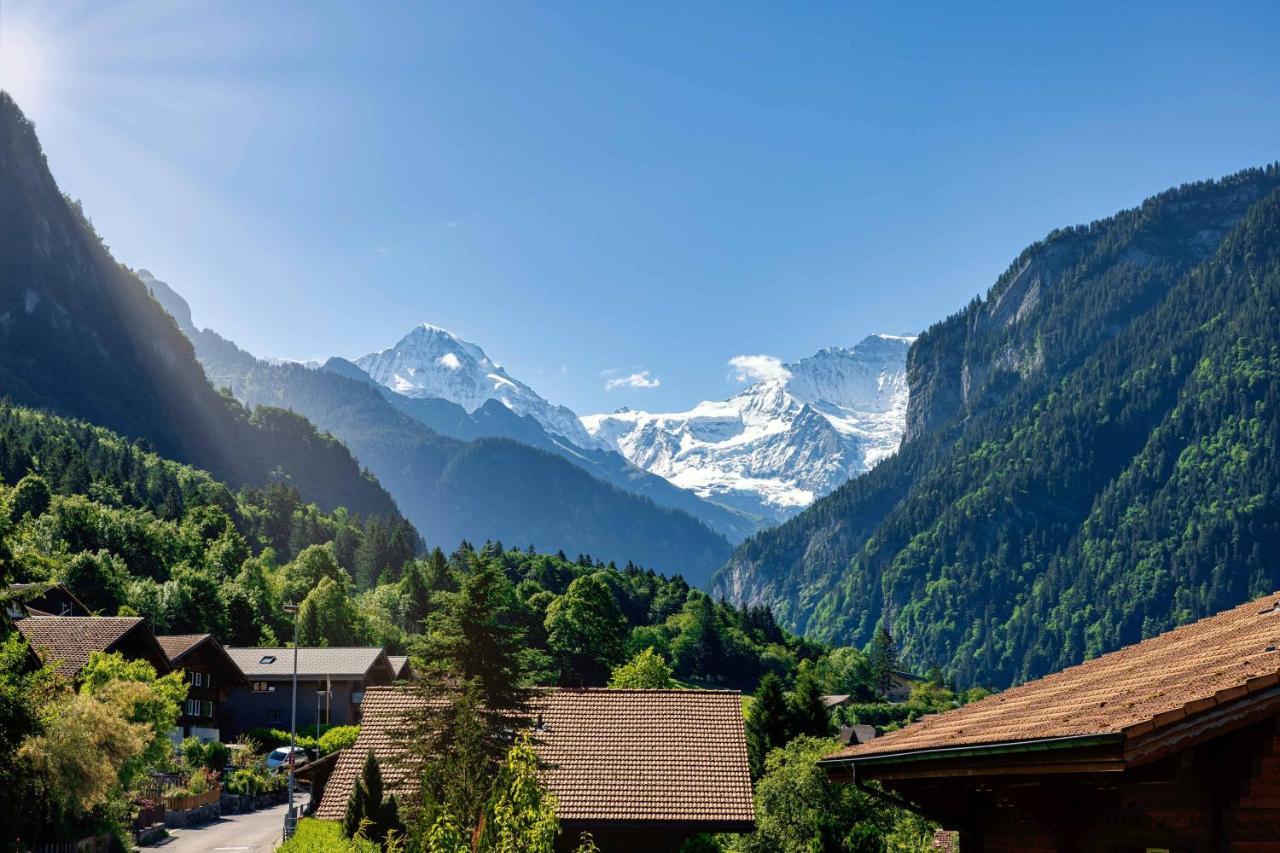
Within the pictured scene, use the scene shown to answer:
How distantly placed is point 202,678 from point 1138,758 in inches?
3110

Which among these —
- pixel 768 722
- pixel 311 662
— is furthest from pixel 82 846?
pixel 311 662

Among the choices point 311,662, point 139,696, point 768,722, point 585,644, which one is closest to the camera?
point 139,696

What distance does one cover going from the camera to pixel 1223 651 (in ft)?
29.0

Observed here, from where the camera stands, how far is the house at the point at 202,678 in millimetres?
73625

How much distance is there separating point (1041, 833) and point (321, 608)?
12249 centimetres

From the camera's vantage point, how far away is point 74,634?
59281 millimetres

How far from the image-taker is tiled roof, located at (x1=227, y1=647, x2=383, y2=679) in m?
88.5

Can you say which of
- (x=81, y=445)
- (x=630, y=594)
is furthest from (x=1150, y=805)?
(x=81, y=445)

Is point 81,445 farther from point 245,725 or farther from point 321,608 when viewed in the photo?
point 245,725

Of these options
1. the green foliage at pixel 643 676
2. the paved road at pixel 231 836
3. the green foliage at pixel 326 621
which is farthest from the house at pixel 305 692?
the paved road at pixel 231 836

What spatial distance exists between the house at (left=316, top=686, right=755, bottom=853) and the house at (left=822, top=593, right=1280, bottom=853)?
21.5m

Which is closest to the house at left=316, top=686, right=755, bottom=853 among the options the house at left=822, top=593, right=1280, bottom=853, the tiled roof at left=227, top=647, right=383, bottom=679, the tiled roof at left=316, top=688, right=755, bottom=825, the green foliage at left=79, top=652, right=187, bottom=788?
the tiled roof at left=316, top=688, right=755, bottom=825

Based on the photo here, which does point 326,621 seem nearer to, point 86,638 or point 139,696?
point 86,638

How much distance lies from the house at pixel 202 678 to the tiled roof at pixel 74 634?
29.7ft
